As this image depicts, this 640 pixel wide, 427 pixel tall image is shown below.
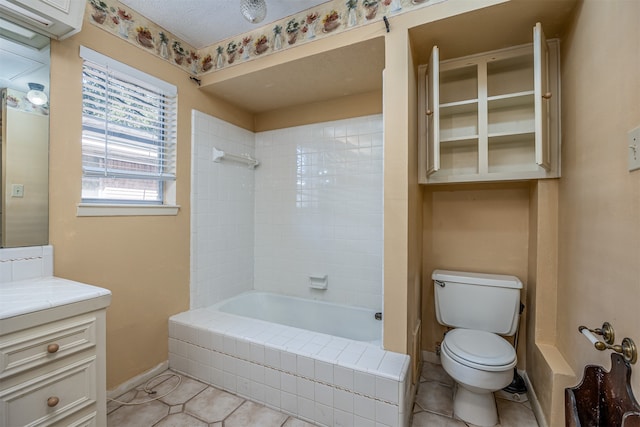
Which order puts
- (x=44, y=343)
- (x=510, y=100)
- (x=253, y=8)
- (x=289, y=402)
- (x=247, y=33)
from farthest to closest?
(x=247, y=33), (x=510, y=100), (x=289, y=402), (x=253, y=8), (x=44, y=343)

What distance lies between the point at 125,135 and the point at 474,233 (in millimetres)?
2529

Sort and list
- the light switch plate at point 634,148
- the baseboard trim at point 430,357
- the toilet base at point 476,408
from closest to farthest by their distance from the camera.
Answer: the light switch plate at point 634,148 < the toilet base at point 476,408 < the baseboard trim at point 430,357

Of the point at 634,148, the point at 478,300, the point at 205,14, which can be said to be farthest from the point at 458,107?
the point at 205,14

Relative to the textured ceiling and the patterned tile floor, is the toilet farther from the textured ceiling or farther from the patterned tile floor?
the textured ceiling

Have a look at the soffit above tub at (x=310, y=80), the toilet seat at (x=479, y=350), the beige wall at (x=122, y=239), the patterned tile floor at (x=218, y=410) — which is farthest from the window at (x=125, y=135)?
the toilet seat at (x=479, y=350)

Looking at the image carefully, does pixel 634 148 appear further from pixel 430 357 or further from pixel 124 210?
pixel 124 210

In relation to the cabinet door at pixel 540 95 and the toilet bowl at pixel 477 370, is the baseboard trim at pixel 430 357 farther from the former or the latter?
the cabinet door at pixel 540 95

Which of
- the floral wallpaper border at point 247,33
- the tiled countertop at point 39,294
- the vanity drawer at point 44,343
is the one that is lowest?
the vanity drawer at point 44,343

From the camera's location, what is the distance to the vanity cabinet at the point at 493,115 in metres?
1.56

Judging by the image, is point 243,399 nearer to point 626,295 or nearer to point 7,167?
point 7,167

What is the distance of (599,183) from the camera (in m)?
1.14

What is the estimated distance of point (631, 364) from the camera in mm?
895

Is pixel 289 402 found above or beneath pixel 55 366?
beneath

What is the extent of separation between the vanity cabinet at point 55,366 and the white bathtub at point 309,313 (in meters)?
1.17
